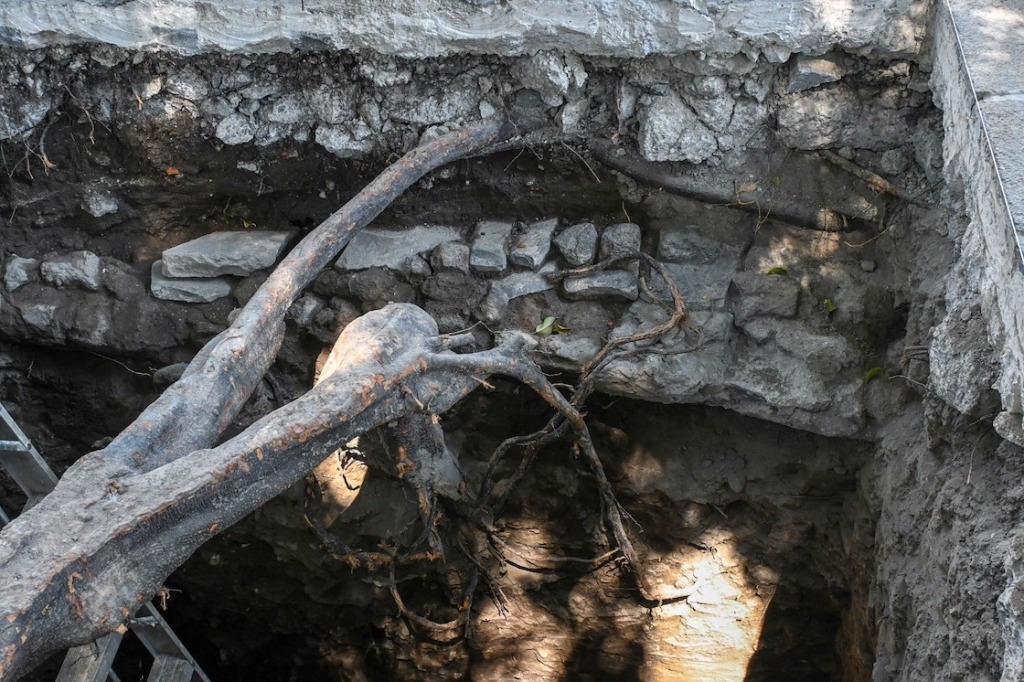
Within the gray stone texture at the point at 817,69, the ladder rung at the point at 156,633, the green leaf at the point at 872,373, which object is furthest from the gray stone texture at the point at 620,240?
the ladder rung at the point at 156,633

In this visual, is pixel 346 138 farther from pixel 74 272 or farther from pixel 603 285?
pixel 74 272

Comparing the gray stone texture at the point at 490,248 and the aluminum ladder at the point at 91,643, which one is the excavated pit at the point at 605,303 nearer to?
the gray stone texture at the point at 490,248

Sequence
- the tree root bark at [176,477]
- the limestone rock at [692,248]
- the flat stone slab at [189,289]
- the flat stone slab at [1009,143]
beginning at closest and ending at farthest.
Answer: the tree root bark at [176,477] → the flat stone slab at [1009,143] → the limestone rock at [692,248] → the flat stone slab at [189,289]

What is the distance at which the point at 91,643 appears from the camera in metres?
3.03

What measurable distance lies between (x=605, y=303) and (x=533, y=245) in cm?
35

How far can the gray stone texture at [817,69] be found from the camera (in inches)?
123

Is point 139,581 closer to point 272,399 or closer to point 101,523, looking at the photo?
point 101,523

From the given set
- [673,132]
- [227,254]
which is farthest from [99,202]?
[673,132]

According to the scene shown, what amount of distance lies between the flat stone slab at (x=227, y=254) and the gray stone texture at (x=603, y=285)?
3.79 feet

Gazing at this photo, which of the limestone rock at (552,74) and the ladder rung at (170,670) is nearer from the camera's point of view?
the limestone rock at (552,74)

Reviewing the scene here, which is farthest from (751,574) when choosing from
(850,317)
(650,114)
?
(650,114)

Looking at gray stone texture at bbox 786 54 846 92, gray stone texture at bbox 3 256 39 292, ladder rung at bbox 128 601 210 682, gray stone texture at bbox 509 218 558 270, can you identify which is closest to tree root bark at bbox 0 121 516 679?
gray stone texture at bbox 509 218 558 270

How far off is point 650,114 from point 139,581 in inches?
88.0

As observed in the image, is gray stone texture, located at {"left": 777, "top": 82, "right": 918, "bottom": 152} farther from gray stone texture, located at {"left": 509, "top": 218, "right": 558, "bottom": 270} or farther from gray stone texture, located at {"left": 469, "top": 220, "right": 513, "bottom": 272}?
gray stone texture, located at {"left": 469, "top": 220, "right": 513, "bottom": 272}
